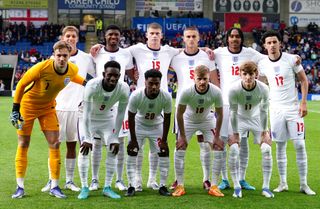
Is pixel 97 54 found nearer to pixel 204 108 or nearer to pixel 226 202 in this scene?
pixel 204 108

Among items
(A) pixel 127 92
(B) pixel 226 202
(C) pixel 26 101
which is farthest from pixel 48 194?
(B) pixel 226 202

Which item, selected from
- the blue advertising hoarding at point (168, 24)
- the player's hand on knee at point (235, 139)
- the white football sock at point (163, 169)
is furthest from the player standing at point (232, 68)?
the blue advertising hoarding at point (168, 24)

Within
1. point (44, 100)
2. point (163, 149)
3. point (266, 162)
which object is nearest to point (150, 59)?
point (163, 149)

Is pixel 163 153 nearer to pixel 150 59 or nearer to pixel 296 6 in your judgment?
pixel 150 59

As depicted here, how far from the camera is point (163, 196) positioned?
7.82 meters

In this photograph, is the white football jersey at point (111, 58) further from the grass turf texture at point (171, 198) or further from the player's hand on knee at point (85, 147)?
the grass turf texture at point (171, 198)

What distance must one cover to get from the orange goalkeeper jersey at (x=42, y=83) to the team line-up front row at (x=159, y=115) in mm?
13

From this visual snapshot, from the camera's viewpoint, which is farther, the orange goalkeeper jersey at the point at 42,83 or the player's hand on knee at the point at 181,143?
the player's hand on knee at the point at 181,143

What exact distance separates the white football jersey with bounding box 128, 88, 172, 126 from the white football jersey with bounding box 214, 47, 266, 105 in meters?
1.14

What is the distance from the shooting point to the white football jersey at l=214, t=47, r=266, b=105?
8.59 m

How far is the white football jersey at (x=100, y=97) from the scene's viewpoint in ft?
24.9

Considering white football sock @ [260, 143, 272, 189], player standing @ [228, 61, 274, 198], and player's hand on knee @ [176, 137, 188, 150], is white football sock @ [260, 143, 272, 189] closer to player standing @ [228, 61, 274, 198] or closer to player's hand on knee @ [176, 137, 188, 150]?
player standing @ [228, 61, 274, 198]

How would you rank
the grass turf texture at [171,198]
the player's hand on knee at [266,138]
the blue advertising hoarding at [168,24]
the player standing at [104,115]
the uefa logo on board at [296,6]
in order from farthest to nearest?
the uefa logo on board at [296,6] → the blue advertising hoarding at [168,24] → the player's hand on knee at [266,138] → the player standing at [104,115] → the grass turf texture at [171,198]

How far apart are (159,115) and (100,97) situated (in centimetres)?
95
